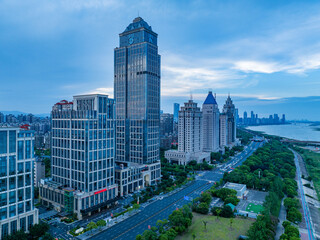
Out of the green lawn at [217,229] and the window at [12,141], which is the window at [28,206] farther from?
the green lawn at [217,229]

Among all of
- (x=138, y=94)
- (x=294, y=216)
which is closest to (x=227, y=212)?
(x=294, y=216)

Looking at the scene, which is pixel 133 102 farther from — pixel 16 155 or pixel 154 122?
pixel 16 155

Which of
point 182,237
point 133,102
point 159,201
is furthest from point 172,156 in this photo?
point 182,237

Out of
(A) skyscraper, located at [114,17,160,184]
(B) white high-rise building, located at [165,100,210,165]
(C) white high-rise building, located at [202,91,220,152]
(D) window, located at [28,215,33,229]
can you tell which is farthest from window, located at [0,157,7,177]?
(C) white high-rise building, located at [202,91,220,152]

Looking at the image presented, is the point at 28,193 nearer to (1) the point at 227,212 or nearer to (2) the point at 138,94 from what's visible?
(1) the point at 227,212

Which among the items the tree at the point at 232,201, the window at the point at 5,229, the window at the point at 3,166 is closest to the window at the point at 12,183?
the window at the point at 3,166

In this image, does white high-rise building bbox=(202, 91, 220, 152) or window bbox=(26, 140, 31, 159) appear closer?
window bbox=(26, 140, 31, 159)

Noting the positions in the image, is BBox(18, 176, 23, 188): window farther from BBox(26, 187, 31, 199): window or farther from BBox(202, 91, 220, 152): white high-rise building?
BBox(202, 91, 220, 152): white high-rise building
